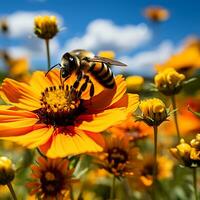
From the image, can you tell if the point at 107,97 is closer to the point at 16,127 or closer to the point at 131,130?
the point at 16,127

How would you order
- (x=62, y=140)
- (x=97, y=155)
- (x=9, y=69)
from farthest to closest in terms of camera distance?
(x=9, y=69) < (x=97, y=155) < (x=62, y=140)

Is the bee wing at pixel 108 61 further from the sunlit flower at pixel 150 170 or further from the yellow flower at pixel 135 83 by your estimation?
the sunlit flower at pixel 150 170

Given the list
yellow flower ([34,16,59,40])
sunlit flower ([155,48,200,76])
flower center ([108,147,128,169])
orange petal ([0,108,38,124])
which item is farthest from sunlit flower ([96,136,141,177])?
sunlit flower ([155,48,200,76])

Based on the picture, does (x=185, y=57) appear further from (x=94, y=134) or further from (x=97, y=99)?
(x=94, y=134)

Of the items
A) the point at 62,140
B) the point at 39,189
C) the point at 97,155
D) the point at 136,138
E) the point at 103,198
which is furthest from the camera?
the point at 103,198

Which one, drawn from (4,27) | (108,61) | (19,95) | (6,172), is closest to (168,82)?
(108,61)

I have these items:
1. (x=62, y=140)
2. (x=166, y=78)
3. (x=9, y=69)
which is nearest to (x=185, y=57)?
(x=166, y=78)

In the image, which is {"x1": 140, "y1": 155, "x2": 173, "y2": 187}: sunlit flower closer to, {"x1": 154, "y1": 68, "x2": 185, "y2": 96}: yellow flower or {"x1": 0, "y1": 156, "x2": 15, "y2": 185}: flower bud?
{"x1": 154, "y1": 68, "x2": 185, "y2": 96}: yellow flower
